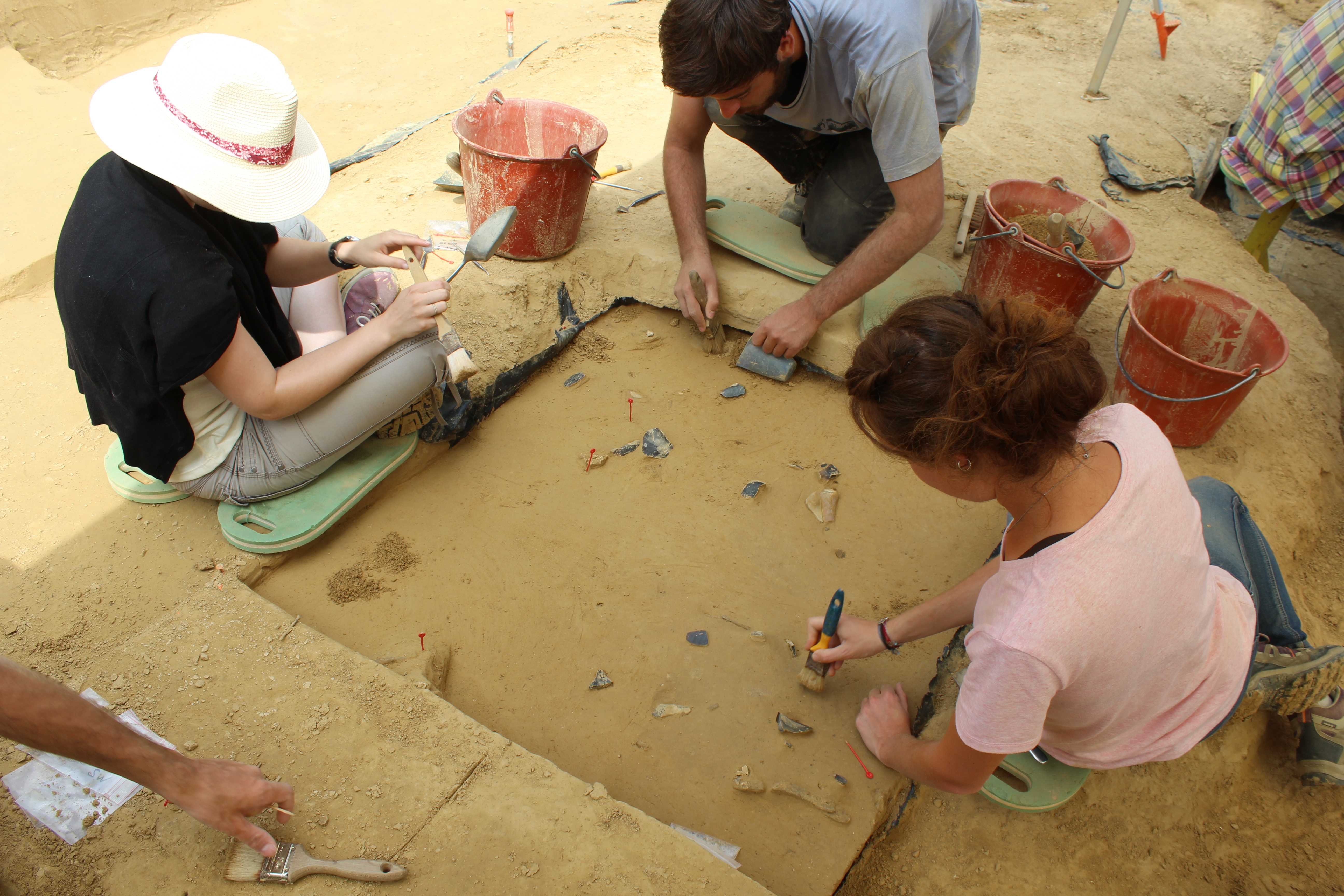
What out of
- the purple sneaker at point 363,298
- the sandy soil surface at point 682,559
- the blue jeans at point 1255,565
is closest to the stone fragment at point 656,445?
the sandy soil surface at point 682,559

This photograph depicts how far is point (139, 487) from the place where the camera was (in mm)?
2207

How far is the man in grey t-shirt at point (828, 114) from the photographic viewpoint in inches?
85.6

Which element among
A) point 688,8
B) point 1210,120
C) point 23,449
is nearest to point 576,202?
point 688,8

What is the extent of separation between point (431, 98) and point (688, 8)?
12.6 feet

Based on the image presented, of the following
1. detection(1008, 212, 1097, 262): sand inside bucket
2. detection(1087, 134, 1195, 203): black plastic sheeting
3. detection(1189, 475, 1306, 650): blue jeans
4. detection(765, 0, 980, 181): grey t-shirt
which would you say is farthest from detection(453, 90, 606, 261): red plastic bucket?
detection(1087, 134, 1195, 203): black plastic sheeting

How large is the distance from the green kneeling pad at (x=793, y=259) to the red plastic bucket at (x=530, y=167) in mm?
555

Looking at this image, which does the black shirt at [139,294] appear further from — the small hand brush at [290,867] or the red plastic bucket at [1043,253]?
the red plastic bucket at [1043,253]

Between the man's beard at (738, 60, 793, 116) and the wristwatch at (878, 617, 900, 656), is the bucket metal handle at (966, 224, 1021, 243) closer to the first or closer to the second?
the man's beard at (738, 60, 793, 116)

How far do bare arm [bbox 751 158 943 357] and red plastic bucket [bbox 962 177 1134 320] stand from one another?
31 cm

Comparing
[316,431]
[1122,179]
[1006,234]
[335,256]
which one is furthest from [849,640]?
[1122,179]

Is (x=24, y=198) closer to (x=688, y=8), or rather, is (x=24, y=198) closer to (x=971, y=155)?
(x=688, y=8)

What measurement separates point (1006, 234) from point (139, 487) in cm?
291

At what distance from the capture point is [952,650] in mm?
1885

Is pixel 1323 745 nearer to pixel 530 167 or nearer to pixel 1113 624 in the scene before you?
pixel 1113 624
